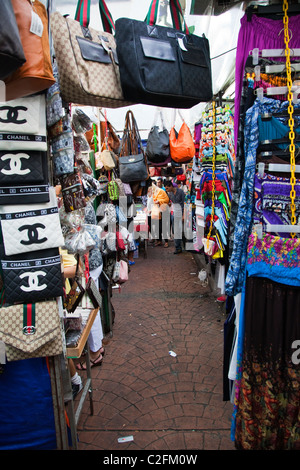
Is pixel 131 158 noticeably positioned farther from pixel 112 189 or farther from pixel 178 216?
pixel 178 216

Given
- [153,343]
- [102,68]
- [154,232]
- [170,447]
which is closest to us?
[102,68]

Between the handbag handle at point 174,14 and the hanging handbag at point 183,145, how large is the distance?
3.17 m

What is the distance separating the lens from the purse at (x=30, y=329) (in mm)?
1959

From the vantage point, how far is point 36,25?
1.61 metres

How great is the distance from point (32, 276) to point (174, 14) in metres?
1.95

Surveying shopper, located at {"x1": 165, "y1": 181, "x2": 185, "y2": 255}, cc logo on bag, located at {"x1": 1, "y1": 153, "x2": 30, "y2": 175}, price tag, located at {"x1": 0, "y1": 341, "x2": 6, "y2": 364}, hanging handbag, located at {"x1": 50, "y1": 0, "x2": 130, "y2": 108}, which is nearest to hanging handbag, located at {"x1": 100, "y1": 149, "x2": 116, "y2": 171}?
hanging handbag, located at {"x1": 50, "y1": 0, "x2": 130, "y2": 108}

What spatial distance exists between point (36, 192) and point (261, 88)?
66.6 inches

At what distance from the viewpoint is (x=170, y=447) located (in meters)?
2.55

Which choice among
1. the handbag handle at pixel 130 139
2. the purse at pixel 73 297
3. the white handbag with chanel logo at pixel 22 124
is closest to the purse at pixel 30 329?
the purse at pixel 73 297

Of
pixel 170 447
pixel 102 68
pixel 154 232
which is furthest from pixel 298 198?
pixel 154 232

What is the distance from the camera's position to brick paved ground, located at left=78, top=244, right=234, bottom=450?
8.87ft

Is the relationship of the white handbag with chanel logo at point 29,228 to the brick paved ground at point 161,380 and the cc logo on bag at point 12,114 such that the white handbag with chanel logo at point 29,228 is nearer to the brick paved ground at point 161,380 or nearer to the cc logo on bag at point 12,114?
the cc logo on bag at point 12,114
